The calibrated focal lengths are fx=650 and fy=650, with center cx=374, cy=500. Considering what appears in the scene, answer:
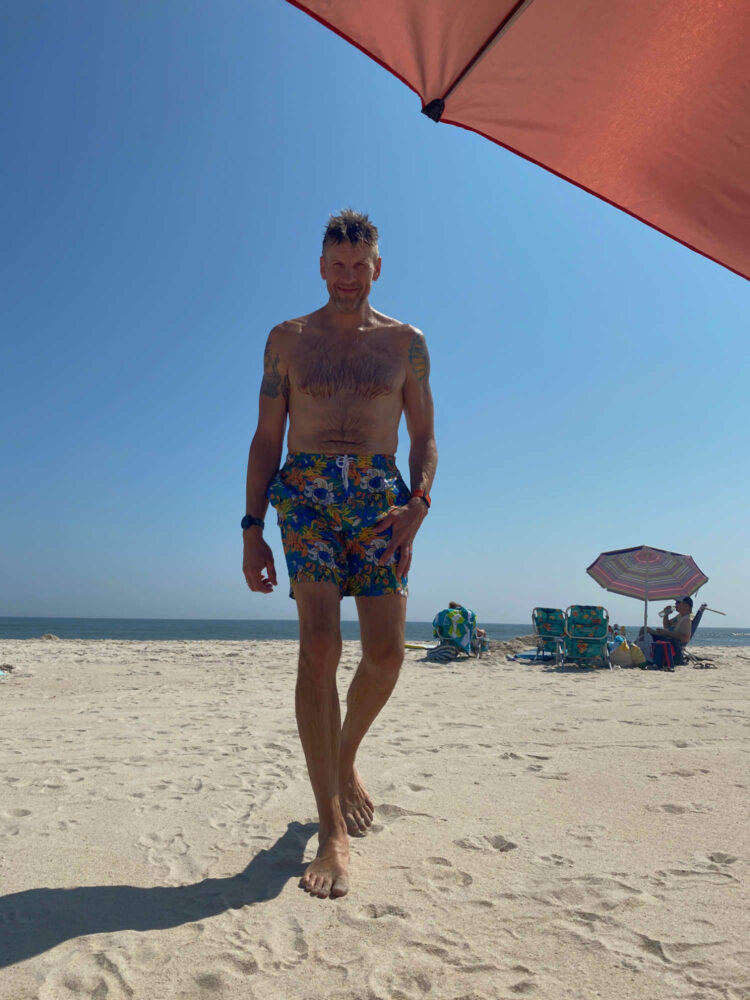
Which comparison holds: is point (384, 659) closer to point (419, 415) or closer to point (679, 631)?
point (419, 415)

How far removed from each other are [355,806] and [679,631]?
1072 centimetres

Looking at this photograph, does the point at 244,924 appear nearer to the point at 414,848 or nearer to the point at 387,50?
the point at 414,848

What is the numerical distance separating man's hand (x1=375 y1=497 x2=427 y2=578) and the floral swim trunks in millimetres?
22

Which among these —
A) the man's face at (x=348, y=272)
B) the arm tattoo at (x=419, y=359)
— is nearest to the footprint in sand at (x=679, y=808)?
the arm tattoo at (x=419, y=359)

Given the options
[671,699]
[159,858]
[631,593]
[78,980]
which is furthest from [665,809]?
[631,593]

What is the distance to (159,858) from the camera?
2.22 m

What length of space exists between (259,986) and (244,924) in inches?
12.4

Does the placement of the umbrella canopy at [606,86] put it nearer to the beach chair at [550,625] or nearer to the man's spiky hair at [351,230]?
the man's spiky hair at [351,230]

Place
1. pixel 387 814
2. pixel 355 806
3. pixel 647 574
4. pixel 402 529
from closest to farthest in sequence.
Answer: pixel 402 529, pixel 355 806, pixel 387 814, pixel 647 574

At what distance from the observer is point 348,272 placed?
2717mm

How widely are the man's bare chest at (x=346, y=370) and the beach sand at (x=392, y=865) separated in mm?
1719

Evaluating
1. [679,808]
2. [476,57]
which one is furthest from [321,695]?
[476,57]

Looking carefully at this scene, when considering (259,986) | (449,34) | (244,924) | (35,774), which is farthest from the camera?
(35,774)

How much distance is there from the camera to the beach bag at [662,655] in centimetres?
1103
